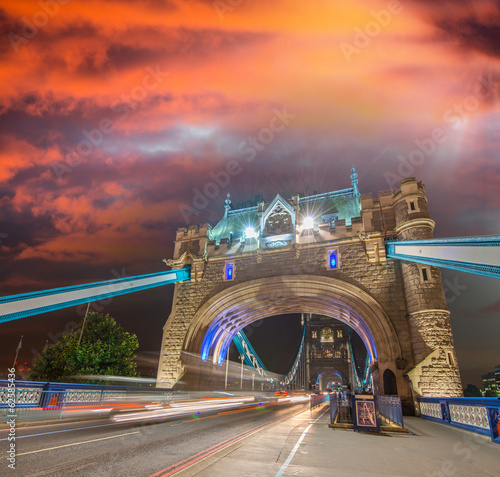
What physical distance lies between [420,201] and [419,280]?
4.70m

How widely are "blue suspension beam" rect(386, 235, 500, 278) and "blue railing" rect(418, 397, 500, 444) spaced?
4.46 meters

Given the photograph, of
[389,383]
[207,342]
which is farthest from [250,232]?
[389,383]

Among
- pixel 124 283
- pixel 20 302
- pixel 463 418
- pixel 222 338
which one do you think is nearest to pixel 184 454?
pixel 463 418

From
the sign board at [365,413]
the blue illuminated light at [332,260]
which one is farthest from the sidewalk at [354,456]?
the blue illuminated light at [332,260]

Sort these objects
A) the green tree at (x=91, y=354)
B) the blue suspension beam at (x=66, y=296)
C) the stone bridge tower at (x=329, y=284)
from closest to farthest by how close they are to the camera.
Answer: the blue suspension beam at (x=66, y=296)
the stone bridge tower at (x=329, y=284)
the green tree at (x=91, y=354)

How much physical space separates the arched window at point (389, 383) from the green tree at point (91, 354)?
59.1 feet

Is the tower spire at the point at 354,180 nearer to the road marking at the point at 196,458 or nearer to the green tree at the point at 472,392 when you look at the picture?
the road marking at the point at 196,458

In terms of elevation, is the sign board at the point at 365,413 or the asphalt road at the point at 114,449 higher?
the sign board at the point at 365,413

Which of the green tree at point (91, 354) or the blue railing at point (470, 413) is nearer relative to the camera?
the blue railing at point (470, 413)

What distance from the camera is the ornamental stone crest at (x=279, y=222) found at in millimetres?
21969

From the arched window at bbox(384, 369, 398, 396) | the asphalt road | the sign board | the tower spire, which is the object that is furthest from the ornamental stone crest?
the asphalt road

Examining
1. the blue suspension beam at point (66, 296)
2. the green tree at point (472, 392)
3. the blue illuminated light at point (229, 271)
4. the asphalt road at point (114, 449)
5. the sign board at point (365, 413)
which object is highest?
the blue illuminated light at point (229, 271)

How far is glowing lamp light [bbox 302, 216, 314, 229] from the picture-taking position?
21.7 metres

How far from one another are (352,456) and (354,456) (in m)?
0.03
